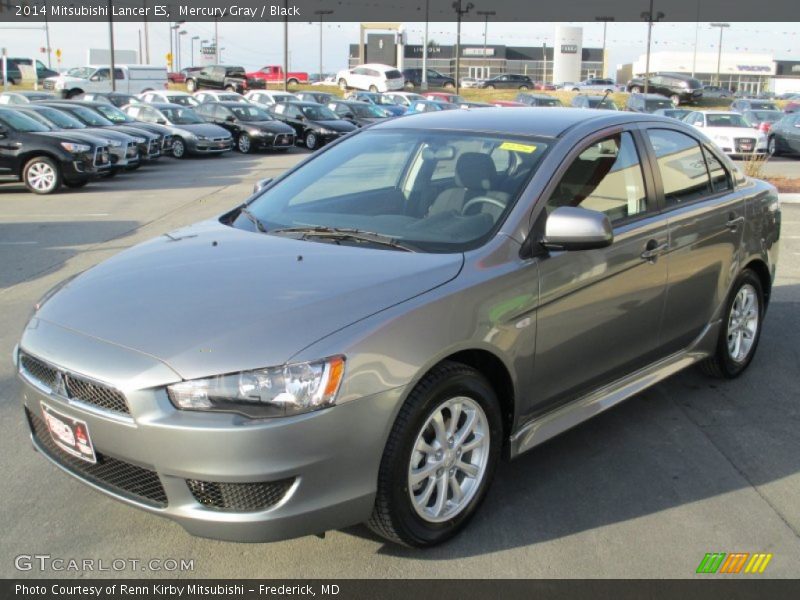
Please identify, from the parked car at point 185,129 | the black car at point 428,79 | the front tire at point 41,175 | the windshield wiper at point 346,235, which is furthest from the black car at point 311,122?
the black car at point 428,79

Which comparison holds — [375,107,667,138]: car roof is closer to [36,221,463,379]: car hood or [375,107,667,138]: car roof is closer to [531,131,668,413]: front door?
[531,131,668,413]: front door

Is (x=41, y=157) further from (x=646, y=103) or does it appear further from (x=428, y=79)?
(x=428, y=79)

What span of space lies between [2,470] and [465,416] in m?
2.29

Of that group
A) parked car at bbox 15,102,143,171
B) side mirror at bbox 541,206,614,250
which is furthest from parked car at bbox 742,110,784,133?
side mirror at bbox 541,206,614,250

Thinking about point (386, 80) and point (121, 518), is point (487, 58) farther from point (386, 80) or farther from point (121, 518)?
point (121, 518)

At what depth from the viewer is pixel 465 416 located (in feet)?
11.5

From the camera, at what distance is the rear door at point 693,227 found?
4.71m

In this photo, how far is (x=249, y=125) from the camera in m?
26.7

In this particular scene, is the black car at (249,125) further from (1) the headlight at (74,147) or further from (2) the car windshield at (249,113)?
(1) the headlight at (74,147)

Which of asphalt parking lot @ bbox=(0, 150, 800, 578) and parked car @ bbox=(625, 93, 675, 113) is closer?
asphalt parking lot @ bbox=(0, 150, 800, 578)

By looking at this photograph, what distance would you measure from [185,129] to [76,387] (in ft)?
74.1
